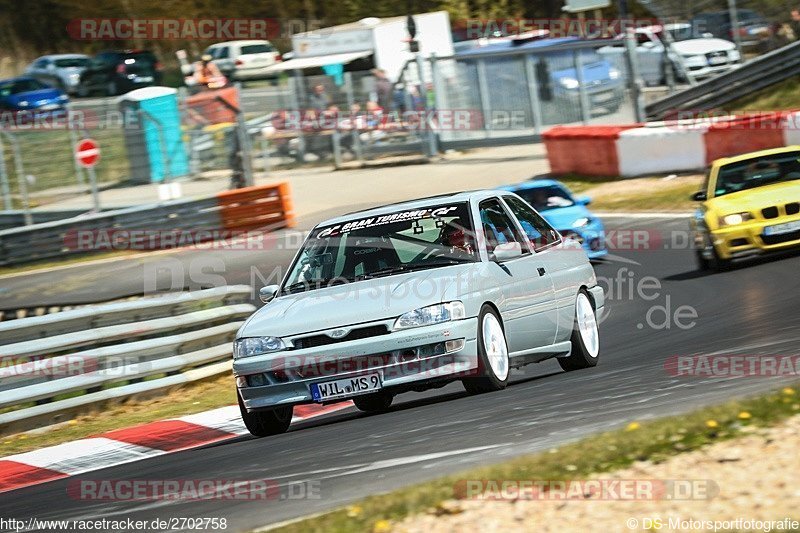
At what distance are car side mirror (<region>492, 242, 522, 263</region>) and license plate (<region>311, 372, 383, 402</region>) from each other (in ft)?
4.19

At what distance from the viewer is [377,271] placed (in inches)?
354

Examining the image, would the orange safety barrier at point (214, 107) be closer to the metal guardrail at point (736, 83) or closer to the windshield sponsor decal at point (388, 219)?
the metal guardrail at point (736, 83)

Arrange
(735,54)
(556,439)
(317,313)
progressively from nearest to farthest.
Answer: (556,439) → (317,313) → (735,54)

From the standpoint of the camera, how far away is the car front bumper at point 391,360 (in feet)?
27.1

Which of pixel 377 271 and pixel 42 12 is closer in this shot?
pixel 377 271

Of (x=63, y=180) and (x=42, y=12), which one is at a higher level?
(x=42, y=12)

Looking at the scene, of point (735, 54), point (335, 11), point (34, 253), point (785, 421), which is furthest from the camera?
point (335, 11)

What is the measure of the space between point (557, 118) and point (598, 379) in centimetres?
2261

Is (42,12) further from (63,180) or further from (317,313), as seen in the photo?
(317,313)

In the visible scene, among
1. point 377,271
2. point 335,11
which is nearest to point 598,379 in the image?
point 377,271

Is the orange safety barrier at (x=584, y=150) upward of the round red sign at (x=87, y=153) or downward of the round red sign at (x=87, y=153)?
downward

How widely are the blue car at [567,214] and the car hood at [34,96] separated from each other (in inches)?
1194

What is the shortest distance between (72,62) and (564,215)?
36.3m

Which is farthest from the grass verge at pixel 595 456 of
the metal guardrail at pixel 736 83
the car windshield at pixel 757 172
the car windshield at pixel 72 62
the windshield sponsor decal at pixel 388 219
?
the car windshield at pixel 72 62
